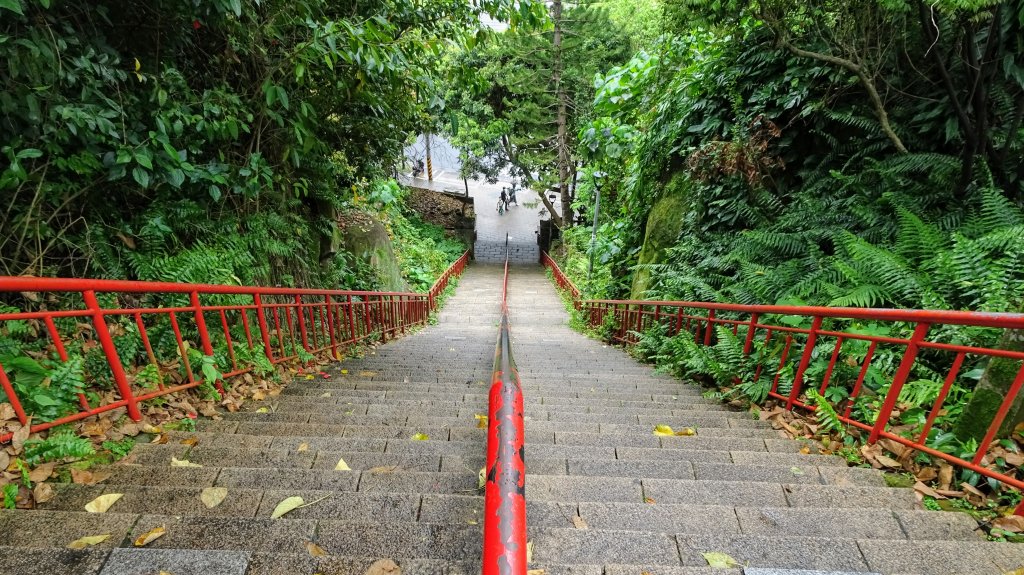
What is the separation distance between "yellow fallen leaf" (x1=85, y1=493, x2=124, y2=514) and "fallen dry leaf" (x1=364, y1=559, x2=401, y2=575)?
1.10 metres

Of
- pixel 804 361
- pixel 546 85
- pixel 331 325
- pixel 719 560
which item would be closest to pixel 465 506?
pixel 719 560

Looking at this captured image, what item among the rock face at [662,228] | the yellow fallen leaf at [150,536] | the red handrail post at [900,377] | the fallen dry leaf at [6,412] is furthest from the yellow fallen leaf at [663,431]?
the rock face at [662,228]

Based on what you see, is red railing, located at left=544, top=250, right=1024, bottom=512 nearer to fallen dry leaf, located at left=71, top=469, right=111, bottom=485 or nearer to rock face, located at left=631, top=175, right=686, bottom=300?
rock face, located at left=631, top=175, right=686, bottom=300

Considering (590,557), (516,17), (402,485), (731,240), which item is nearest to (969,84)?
(731,240)

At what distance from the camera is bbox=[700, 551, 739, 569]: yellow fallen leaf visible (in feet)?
4.83

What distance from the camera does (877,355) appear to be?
304 cm

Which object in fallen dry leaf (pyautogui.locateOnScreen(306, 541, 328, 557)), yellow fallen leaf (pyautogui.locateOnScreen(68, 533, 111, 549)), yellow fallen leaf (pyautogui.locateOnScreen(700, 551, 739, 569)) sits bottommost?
yellow fallen leaf (pyautogui.locateOnScreen(700, 551, 739, 569))

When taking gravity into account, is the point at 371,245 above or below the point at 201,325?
above

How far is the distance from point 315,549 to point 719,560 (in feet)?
4.43

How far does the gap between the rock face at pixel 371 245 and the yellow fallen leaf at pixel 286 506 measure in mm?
7678

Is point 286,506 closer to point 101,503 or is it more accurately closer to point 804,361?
point 101,503

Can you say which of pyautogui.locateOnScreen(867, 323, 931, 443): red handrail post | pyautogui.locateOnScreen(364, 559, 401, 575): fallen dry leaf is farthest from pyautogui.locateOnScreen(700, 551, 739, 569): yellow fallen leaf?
pyautogui.locateOnScreen(867, 323, 931, 443): red handrail post

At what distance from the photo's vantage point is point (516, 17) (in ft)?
12.7

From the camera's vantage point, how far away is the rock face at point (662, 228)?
718 centimetres
